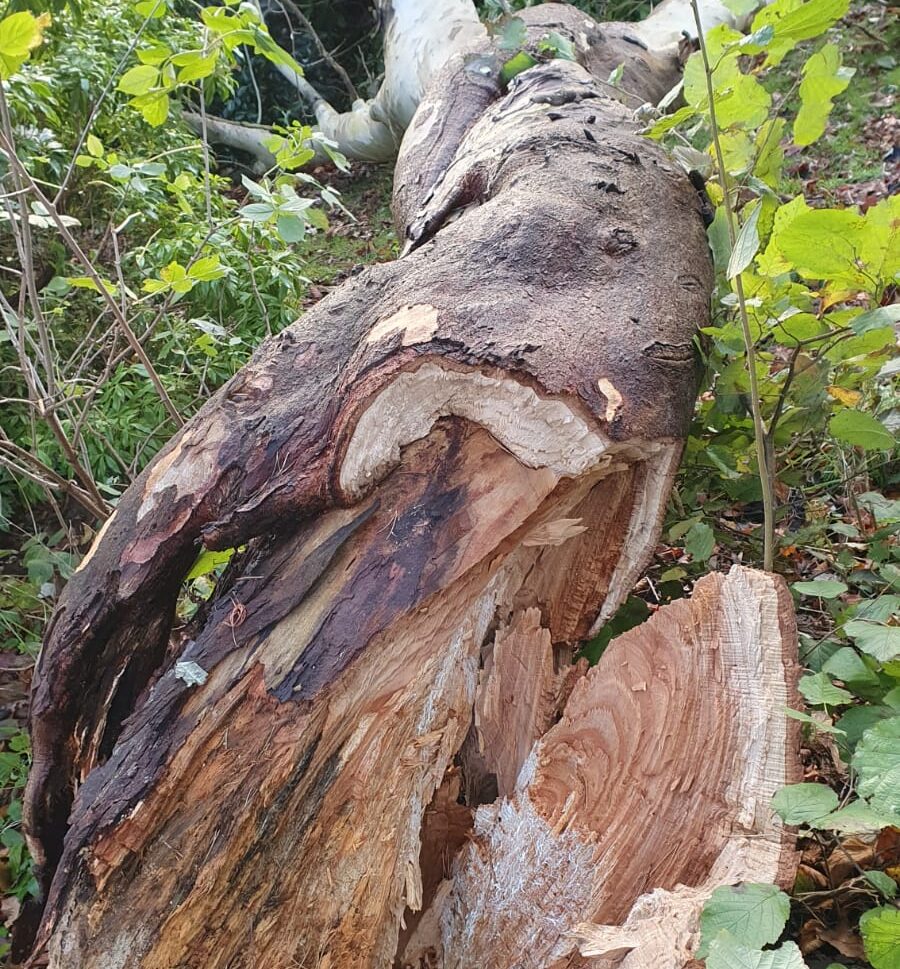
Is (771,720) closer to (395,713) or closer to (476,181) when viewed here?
(395,713)

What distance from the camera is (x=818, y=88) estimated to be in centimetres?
144

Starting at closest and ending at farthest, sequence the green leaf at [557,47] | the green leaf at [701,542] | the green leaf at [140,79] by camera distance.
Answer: the green leaf at [701,542] < the green leaf at [140,79] < the green leaf at [557,47]

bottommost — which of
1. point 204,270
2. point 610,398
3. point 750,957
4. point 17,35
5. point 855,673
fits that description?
point 855,673

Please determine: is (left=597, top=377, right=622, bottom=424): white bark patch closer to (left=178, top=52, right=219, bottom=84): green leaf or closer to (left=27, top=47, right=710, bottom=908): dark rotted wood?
(left=27, top=47, right=710, bottom=908): dark rotted wood

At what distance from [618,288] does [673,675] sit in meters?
0.67

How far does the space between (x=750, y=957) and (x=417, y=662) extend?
2.12ft

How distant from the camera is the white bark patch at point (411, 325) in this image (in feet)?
3.94

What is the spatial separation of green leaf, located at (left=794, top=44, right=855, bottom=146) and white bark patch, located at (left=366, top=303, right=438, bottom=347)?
80cm

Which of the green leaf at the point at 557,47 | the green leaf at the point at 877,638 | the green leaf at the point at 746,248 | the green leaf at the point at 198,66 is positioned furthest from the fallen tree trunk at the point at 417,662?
the green leaf at the point at 557,47

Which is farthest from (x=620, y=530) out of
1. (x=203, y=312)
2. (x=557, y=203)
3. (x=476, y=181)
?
(x=203, y=312)

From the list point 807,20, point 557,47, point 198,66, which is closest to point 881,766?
point 807,20

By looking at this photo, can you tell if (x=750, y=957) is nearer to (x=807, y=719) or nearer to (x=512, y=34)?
(x=807, y=719)

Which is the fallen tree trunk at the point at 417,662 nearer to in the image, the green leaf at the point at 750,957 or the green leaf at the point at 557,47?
the green leaf at the point at 750,957

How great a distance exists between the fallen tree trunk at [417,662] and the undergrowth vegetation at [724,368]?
0.49ft
